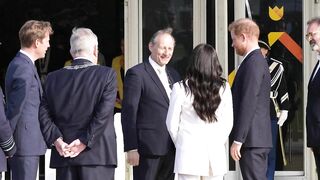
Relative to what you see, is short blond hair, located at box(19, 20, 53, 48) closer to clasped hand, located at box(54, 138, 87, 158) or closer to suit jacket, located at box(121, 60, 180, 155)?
suit jacket, located at box(121, 60, 180, 155)

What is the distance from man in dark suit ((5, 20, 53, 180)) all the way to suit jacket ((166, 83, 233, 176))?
1425 mm

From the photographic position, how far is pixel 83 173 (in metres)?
5.05

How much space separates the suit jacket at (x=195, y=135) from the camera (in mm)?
4953

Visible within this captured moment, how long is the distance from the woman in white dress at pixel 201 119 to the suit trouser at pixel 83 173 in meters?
0.54

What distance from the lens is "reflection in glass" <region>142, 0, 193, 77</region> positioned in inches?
325

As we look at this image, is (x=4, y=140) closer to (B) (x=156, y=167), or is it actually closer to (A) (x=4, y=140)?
(A) (x=4, y=140)

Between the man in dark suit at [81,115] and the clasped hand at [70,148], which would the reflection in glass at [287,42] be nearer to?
the man in dark suit at [81,115]

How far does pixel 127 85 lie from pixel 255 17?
297cm

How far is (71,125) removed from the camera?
16.5 ft

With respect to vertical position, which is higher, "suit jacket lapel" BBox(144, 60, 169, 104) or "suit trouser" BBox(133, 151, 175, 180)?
"suit jacket lapel" BBox(144, 60, 169, 104)

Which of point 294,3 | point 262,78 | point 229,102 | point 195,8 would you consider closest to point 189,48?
point 195,8

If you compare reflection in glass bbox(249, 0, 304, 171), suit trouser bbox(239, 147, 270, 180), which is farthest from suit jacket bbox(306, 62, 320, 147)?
reflection in glass bbox(249, 0, 304, 171)

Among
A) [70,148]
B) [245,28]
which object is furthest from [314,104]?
[70,148]

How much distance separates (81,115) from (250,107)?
1377mm
